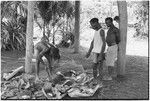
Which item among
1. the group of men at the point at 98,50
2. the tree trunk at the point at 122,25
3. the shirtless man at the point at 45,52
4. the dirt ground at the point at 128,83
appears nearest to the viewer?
the dirt ground at the point at 128,83

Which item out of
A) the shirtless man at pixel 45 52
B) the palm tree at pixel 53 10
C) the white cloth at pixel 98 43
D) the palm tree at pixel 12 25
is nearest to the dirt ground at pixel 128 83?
the shirtless man at pixel 45 52

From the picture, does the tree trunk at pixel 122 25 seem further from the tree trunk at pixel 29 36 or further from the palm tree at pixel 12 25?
the palm tree at pixel 12 25

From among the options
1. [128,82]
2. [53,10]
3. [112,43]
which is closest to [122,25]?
[112,43]

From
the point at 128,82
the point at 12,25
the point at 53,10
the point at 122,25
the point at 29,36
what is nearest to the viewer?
the point at 128,82

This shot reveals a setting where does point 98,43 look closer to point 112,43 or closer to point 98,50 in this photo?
point 98,50

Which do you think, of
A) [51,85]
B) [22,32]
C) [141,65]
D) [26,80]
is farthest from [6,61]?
[141,65]

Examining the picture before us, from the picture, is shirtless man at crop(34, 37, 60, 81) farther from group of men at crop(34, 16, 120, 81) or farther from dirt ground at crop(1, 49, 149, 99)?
dirt ground at crop(1, 49, 149, 99)

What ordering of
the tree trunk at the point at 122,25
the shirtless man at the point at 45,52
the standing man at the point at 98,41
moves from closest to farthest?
the standing man at the point at 98,41 < the shirtless man at the point at 45,52 < the tree trunk at the point at 122,25

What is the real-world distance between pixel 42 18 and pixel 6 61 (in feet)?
14.0

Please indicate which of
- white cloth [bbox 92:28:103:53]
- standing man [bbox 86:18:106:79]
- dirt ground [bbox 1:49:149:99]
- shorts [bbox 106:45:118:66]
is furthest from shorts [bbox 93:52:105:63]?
dirt ground [bbox 1:49:149:99]

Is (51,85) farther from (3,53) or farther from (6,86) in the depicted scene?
(3,53)

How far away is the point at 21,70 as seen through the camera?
6.88m

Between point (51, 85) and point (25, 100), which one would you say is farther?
point (51, 85)

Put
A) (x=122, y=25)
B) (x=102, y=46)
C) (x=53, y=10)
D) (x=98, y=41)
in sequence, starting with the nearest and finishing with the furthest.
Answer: (x=102, y=46)
(x=98, y=41)
(x=122, y=25)
(x=53, y=10)
